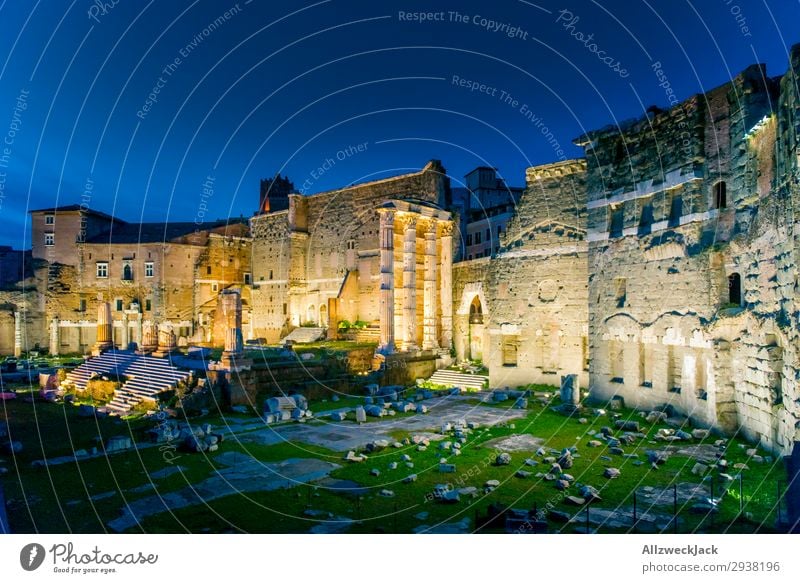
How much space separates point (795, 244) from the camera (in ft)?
29.0

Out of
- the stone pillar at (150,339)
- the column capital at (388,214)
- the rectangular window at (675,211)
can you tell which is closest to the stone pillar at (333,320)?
the column capital at (388,214)

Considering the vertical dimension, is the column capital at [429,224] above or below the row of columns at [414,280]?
above

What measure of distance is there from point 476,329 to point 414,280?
14.4 feet

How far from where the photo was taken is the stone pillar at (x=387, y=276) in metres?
25.0

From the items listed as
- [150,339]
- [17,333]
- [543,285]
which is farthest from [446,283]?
[17,333]

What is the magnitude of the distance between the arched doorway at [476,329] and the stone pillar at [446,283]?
3.84 feet

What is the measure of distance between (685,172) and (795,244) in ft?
20.9

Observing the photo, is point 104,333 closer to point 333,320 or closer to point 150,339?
point 150,339

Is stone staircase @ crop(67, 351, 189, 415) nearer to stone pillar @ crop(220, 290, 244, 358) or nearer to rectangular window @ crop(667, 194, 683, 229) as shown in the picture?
stone pillar @ crop(220, 290, 244, 358)

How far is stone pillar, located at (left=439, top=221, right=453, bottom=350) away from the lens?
2708 cm

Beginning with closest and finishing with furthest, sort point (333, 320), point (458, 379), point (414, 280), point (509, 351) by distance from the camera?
point (509, 351) < point (458, 379) < point (414, 280) < point (333, 320)

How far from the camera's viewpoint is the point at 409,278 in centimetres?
2616

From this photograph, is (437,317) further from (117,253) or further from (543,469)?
(117,253)

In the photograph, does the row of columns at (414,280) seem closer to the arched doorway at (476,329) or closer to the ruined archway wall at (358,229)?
the arched doorway at (476,329)
